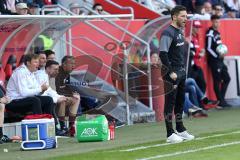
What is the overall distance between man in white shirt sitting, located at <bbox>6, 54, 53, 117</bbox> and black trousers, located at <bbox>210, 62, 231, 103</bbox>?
750 cm

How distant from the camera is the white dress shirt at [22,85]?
1620cm

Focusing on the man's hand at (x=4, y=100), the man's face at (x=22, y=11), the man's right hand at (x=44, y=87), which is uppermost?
the man's face at (x=22, y=11)

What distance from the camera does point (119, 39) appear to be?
20.1 m

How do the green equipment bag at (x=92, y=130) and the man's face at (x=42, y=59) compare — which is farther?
the man's face at (x=42, y=59)

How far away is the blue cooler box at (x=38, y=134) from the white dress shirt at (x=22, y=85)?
4.02ft

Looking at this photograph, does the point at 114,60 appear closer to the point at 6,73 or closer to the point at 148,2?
the point at 6,73

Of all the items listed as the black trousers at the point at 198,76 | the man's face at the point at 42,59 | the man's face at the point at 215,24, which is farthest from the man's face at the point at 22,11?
the man's face at the point at 215,24

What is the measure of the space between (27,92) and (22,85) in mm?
153

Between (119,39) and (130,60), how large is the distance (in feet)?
2.98

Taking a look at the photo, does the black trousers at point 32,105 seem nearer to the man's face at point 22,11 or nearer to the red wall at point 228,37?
the man's face at point 22,11

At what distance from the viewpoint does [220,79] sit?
75.6 feet

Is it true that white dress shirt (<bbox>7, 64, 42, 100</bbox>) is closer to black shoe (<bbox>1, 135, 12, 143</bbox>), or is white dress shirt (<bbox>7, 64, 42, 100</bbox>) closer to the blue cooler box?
black shoe (<bbox>1, 135, 12, 143</bbox>)

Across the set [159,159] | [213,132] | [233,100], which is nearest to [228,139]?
[213,132]

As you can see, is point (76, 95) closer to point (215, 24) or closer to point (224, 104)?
point (224, 104)
